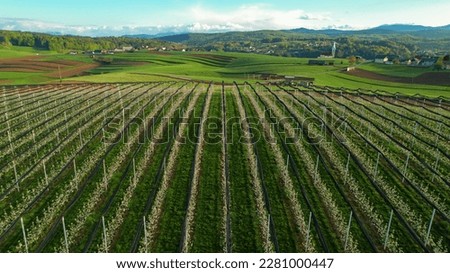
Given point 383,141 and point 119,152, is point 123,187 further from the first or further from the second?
point 383,141

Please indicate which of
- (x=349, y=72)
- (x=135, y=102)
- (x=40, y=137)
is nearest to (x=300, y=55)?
(x=349, y=72)

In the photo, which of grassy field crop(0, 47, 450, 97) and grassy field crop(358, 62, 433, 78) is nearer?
grassy field crop(0, 47, 450, 97)

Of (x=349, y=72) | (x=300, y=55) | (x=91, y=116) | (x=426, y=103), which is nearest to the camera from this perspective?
(x=91, y=116)

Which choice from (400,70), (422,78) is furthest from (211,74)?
(400,70)

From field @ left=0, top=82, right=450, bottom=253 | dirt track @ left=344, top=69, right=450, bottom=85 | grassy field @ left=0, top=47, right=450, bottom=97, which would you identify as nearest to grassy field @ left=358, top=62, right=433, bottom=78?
grassy field @ left=0, top=47, right=450, bottom=97

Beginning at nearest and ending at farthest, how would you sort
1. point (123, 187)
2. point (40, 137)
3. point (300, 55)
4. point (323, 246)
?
point (323, 246), point (123, 187), point (40, 137), point (300, 55)

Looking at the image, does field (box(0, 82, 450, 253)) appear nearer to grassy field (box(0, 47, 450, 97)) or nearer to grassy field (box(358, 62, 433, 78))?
grassy field (box(0, 47, 450, 97))

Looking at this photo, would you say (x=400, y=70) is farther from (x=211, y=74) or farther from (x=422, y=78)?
(x=211, y=74)

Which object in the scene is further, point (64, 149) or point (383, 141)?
point (383, 141)

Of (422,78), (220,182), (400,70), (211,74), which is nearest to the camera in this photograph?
(220,182)
